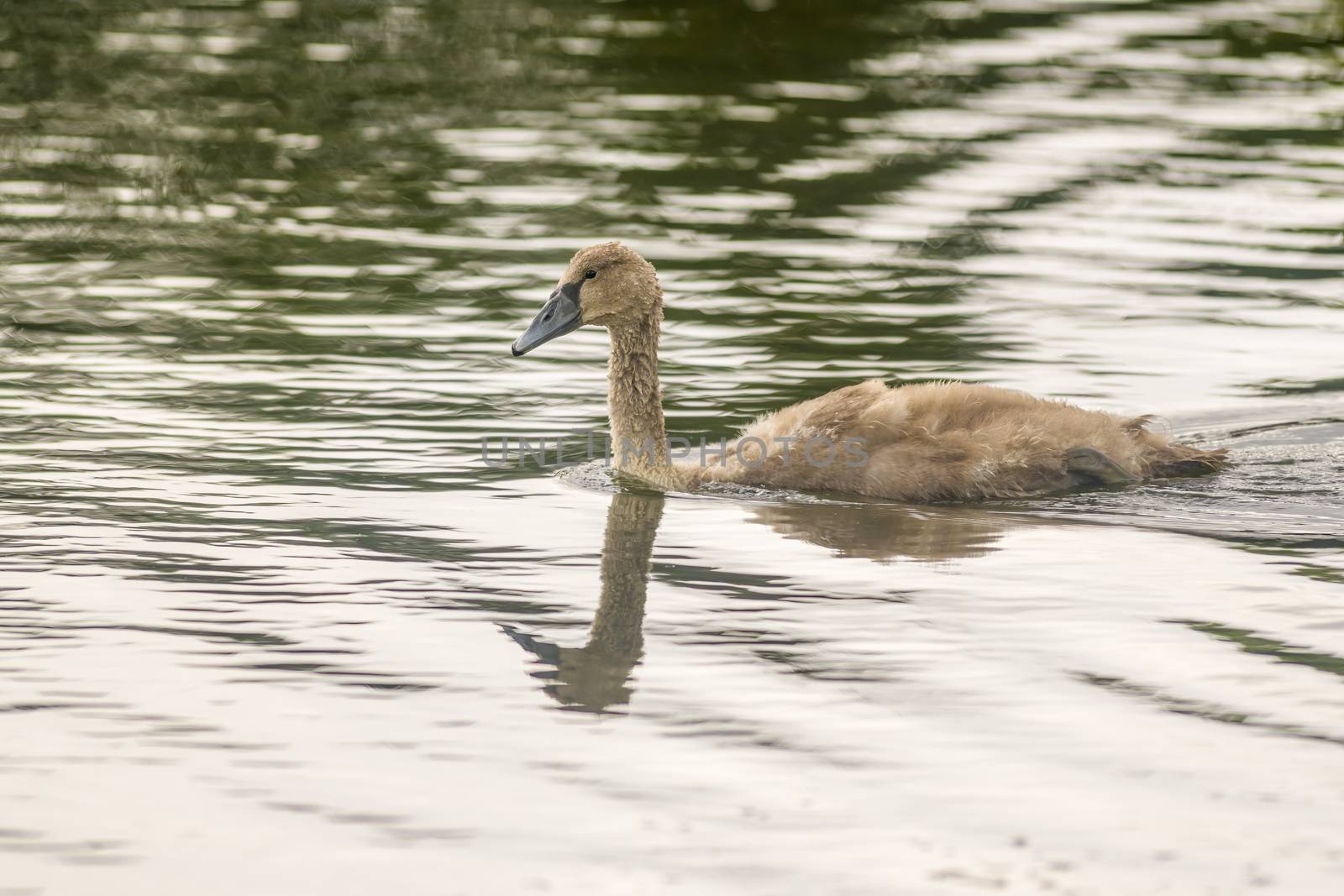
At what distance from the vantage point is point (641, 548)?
8.79 meters

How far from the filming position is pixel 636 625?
754cm

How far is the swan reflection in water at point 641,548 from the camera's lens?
6.95 metres

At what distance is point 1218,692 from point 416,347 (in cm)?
698

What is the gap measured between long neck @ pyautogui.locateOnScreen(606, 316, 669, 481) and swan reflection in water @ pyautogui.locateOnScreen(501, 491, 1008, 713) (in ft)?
1.28

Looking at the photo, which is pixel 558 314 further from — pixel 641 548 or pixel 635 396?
pixel 641 548

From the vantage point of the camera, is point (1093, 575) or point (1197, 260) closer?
point (1093, 575)

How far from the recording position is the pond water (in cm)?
578

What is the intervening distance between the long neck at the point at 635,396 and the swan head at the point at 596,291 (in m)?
0.15

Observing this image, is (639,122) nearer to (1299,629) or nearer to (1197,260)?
(1197,260)

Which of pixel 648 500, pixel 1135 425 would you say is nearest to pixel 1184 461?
pixel 1135 425

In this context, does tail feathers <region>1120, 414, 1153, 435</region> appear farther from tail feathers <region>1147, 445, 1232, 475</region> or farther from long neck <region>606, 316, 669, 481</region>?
long neck <region>606, 316, 669, 481</region>

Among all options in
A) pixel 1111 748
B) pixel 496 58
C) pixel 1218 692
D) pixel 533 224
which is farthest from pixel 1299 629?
pixel 496 58

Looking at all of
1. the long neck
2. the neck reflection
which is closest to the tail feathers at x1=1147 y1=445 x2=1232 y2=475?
the long neck

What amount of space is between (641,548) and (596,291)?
193cm
